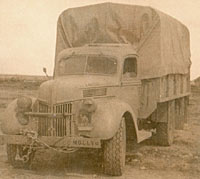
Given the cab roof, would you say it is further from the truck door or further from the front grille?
the front grille

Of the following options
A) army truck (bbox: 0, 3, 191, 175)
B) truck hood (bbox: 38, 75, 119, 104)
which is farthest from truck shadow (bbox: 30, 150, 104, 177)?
truck hood (bbox: 38, 75, 119, 104)

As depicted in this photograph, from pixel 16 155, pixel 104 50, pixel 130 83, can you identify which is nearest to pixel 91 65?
pixel 104 50

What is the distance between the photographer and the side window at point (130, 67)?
24.2 ft

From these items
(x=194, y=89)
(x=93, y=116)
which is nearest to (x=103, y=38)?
(x=93, y=116)

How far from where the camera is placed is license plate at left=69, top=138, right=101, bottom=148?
18.8 feet

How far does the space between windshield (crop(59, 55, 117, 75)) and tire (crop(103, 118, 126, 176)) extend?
142 cm

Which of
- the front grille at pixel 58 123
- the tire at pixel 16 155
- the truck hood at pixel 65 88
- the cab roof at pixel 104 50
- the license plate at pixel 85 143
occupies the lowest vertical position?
the tire at pixel 16 155

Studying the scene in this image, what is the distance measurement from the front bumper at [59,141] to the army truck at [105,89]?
0.01 m

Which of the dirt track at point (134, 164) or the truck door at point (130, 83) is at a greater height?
the truck door at point (130, 83)

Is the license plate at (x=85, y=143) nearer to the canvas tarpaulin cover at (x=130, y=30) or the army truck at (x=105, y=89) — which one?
the army truck at (x=105, y=89)

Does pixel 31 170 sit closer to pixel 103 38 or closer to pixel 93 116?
pixel 93 116

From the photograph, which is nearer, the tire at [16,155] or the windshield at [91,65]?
the tire at [16,155]

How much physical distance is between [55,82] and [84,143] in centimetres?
105

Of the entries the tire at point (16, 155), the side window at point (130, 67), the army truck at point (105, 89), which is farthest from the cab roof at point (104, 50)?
the tire at point (16, 155)
